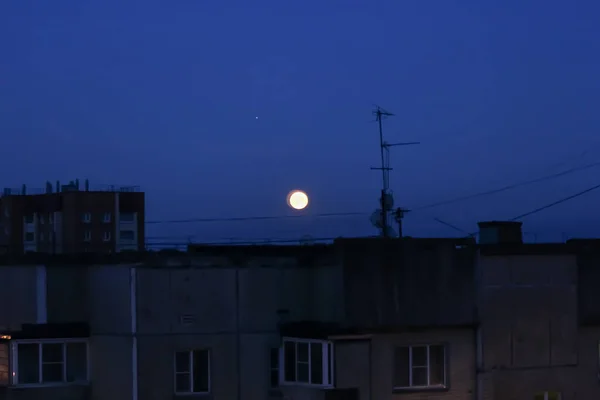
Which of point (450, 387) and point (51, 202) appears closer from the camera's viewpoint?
point (450, 387)

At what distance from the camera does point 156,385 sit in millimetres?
23984

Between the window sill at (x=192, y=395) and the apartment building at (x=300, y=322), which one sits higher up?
the apartment building at (x=300, y=322)

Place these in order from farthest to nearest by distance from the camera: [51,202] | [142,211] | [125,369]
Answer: [142,211]
[51,202]
[125,369]

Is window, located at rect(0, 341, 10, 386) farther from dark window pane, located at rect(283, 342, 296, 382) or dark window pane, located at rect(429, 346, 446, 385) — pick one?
dark window pane, located at rect(429, 346, 446, 385)

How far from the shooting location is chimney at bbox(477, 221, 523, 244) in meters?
26.7

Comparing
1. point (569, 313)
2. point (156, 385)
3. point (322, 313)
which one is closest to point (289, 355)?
point (322, 313)

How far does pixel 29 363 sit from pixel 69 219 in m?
99.3

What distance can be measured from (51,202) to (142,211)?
13.8 m

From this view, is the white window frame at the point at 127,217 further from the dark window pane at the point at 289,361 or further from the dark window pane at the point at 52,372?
the dark window pane at the point at 289,361

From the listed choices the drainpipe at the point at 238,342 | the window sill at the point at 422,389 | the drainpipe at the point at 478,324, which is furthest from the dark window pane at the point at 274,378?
the drainpipe at the point at 478,324

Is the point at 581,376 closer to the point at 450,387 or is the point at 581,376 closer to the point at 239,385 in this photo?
the point at 450,387

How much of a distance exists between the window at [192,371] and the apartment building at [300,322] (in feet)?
0.11

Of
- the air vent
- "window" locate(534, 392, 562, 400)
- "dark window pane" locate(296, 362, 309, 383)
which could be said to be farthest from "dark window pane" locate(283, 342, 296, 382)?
"window" locate(534, 392, 562, 400)

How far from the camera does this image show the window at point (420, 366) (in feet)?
78.2
